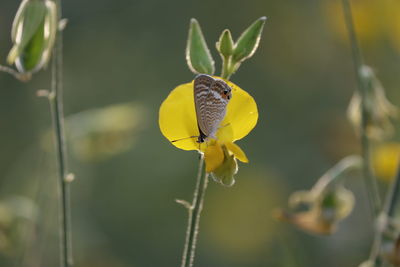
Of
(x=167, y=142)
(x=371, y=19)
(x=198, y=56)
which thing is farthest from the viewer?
(x=371, y=19)

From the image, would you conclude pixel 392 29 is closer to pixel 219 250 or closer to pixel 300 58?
pixel 300 58

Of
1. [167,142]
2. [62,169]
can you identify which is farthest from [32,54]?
[167,142]

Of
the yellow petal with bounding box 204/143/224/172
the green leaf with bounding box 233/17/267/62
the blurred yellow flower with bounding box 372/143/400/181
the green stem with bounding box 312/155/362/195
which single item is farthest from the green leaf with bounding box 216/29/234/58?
the blurred yellow flower with bounding box 372/143/400/181

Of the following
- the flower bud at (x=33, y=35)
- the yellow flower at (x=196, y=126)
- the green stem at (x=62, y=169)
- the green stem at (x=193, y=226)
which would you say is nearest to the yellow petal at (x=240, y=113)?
the yellow flower at (x=196, y=126)

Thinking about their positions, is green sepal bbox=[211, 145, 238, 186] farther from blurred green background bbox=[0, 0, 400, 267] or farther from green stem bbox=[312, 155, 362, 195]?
blurred green background bbox=[0, 0, 400, 267]

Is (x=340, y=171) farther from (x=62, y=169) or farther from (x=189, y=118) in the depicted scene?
(x=62, y=169)

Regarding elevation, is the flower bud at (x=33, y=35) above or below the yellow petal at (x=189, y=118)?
above

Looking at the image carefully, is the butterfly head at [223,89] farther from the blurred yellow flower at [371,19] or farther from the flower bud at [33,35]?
the blurred yellow flower at [371,19]

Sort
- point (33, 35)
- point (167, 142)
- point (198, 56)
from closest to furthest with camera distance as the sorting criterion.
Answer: point (198, 56)
point (33, 35)
point (167, 142)
